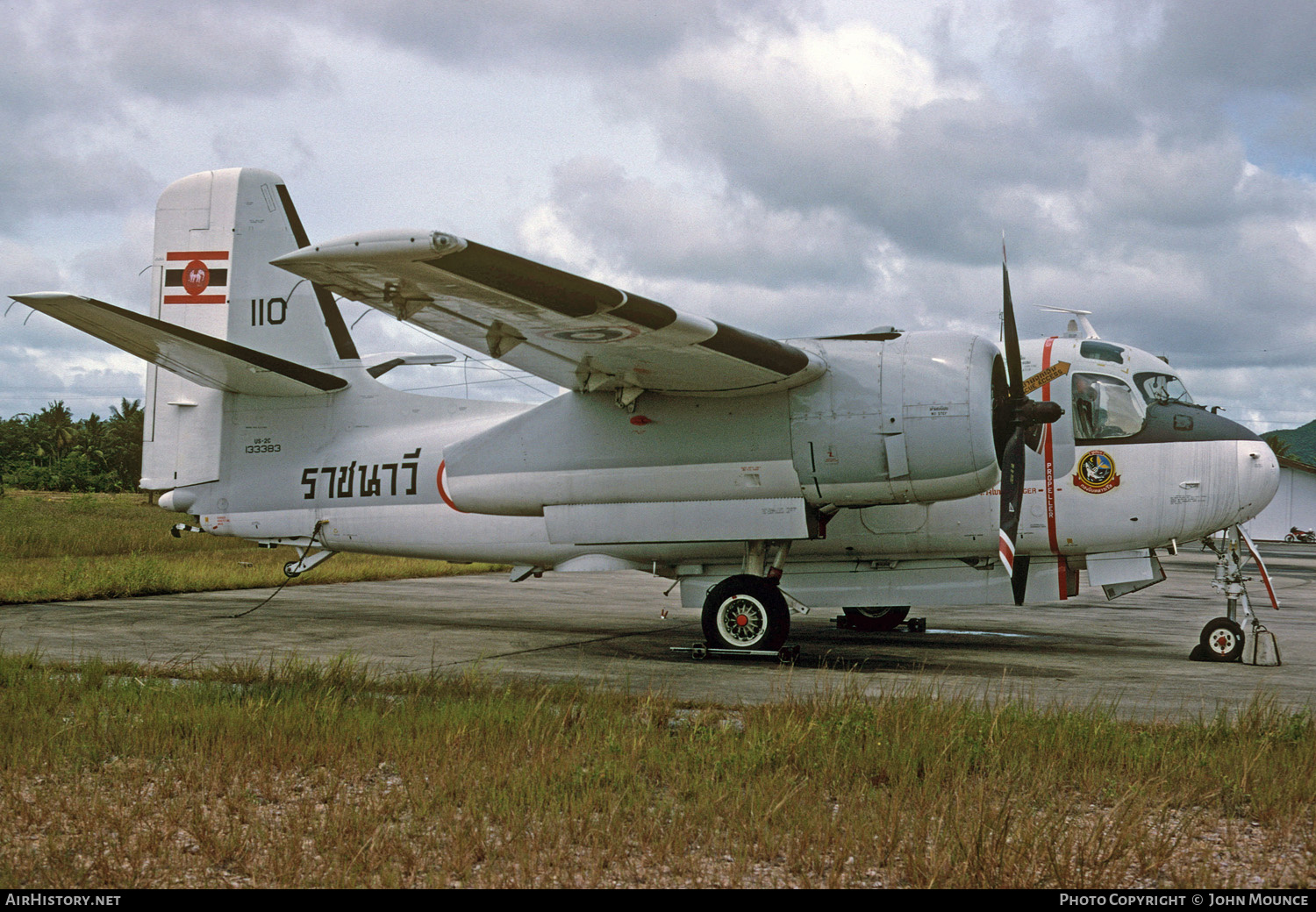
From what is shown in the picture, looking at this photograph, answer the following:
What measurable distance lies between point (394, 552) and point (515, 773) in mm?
8956

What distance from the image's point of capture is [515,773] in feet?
17.5

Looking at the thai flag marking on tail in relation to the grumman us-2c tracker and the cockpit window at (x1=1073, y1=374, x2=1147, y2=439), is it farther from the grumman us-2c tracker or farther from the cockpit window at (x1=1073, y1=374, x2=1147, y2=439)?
the cockpit window at (x1=1073, y1=374, x2=1147, y2=439)

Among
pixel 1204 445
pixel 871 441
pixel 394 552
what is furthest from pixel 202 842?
pixel 1204 445

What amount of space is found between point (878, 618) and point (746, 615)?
4.01m

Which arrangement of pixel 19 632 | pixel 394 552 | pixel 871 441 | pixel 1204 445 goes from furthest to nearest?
pixel 394 552
pixel 19 632
pixel 1204 445
pixel 871 441

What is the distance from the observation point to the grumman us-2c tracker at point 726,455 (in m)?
9.99

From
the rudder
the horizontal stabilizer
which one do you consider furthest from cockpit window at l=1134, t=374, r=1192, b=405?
the rudder

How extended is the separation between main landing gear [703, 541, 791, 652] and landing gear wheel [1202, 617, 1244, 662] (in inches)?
185

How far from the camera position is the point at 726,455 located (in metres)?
10.8

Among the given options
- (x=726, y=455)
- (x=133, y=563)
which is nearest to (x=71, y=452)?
(x=133, y=563)

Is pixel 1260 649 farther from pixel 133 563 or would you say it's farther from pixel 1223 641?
pixel 133 563

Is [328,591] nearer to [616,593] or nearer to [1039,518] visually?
[616,593]

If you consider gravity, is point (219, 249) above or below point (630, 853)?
above

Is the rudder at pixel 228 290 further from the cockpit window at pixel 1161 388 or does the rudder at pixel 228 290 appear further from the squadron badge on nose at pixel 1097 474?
the cockpit window at pixel 1161 388
